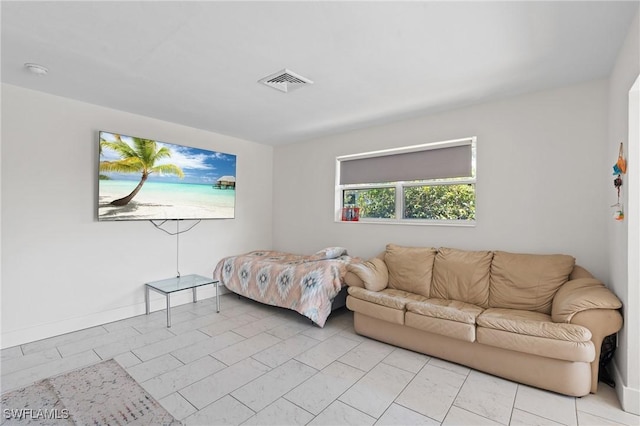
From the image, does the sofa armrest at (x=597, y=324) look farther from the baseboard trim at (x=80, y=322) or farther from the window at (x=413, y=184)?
the baseboard trim at (x=80, y=322)

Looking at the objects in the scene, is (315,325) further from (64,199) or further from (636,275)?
(64,199)

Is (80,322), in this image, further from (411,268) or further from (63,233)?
(411,268)

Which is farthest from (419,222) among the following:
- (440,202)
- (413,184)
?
(413,184)

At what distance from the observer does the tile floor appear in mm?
1937

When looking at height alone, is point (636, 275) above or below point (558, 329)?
above

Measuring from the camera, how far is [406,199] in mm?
4000

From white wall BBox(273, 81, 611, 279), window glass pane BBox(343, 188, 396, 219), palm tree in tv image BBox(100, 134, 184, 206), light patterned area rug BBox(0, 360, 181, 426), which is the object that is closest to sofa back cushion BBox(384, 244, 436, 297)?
white wall BBox(273, 81, 611, 279)

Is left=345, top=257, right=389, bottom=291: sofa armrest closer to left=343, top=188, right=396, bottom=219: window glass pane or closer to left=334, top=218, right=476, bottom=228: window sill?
left=334, top=218, right=476, bottom=228: window sill

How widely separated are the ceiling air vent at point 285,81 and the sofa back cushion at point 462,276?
226cm

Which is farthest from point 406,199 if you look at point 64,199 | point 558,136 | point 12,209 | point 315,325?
point 12,209

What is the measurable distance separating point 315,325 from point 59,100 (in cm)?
360

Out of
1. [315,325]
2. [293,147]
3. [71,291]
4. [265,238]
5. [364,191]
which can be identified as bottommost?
[315,325]

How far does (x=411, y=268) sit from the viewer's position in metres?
3.38

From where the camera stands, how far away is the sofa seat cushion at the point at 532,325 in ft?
6.79
